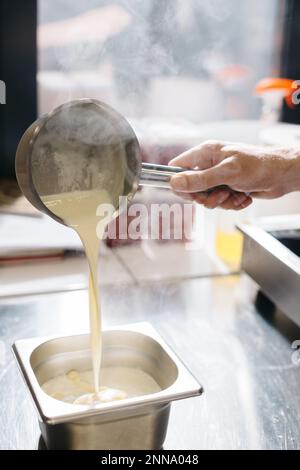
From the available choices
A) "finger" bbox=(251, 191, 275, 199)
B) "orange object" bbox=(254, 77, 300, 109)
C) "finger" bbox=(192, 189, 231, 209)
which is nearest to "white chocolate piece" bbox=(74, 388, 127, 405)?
"finger" bbox=(192, 189, 231, 209)

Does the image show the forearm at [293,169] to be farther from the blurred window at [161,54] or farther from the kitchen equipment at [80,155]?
the blurred window at [161,54]

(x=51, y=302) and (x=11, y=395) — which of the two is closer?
(x=11, y=395)

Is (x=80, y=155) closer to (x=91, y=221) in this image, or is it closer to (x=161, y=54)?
(x=91, y=221)

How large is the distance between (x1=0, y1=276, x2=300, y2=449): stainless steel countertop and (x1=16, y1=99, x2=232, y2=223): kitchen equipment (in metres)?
0.29

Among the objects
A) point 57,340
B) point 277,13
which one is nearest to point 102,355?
point 57,340

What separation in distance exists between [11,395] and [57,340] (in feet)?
0.48

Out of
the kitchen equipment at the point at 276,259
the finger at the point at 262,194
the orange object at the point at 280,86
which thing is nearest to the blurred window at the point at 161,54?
the orange object at the point at 280,86

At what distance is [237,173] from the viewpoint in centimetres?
109

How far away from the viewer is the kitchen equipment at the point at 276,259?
1.21 metres

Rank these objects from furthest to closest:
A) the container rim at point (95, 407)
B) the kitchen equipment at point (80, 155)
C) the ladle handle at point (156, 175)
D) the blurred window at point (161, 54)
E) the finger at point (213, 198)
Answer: the blurred window at point (161, 54) → the finger at point (213, 198) → the ladle handle at point (156, 175) → the kitchen equipment at point (80, 155) → the container rim at point (95, 407)

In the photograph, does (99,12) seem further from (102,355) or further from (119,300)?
(102,355)

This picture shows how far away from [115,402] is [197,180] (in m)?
0.44

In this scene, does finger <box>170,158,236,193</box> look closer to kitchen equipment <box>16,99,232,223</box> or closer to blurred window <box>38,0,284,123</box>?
kitchen equipment <box>16,99,232,223</box>

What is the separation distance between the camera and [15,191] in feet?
6.40
